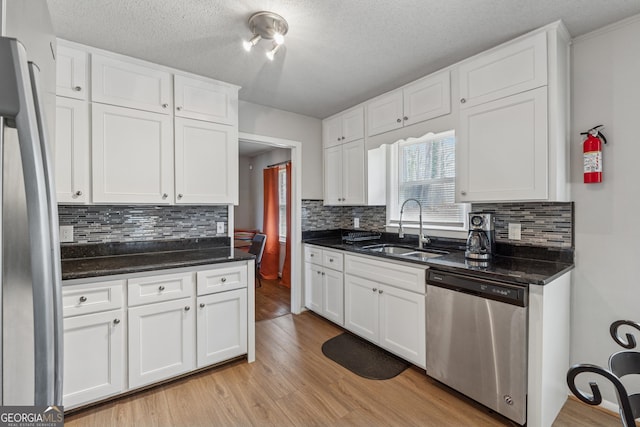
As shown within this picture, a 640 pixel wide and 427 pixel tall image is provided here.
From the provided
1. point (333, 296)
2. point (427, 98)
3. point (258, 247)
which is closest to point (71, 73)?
point (427, 98)

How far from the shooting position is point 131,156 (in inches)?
88.1

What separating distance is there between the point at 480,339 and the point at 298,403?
123 cm

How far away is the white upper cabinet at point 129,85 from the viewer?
211 centimetres

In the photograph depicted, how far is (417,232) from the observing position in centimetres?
298

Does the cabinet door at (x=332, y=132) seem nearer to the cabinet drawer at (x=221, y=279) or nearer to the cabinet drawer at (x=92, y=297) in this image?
the cabinet drawer at (x=221, y=279)

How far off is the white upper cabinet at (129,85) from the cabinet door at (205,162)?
0.20m

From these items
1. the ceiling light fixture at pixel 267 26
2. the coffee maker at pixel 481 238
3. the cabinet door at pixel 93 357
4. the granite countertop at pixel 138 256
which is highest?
the ceiling light fixture at pixel 267 26

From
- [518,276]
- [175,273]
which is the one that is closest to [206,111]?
[175,273]

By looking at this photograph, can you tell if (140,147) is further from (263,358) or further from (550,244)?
(550,244)

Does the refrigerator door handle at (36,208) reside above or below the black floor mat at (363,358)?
above

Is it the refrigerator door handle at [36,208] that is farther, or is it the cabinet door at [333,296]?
the cabinet door at [333,296]

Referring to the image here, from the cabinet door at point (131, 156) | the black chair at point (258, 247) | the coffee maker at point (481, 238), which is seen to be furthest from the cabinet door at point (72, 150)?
the coffee maker at point (481, 238)

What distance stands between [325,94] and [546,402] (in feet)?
9.28

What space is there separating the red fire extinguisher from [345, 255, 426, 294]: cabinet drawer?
1.15m
